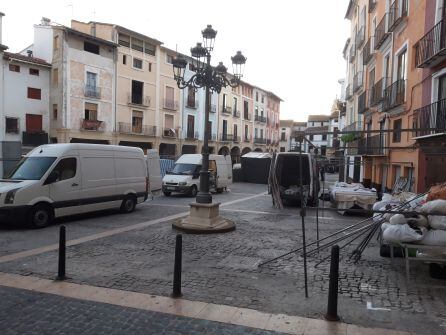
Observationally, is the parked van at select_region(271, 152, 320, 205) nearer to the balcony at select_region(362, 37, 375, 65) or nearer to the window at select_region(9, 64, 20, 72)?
the balcony at select_region(362, 37, 375, 65)

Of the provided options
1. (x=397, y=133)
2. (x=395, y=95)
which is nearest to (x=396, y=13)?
(x=395, y=95)

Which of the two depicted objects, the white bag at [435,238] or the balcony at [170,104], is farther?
the balcony at [170,104]

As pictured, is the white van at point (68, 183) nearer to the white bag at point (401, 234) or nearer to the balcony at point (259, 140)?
the white bag at point (401, 234)

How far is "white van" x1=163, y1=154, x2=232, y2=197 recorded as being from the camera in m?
18.4

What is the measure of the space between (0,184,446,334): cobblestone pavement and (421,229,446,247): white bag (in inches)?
24.2

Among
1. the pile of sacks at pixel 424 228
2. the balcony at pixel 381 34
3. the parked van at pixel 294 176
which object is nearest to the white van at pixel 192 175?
the parked van at pixel 294 176

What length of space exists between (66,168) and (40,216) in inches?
58.8

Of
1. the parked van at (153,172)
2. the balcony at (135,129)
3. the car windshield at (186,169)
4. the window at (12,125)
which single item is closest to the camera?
the parked van at (153,172)

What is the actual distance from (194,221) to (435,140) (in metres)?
6.01

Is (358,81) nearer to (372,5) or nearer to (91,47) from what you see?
(372,5)

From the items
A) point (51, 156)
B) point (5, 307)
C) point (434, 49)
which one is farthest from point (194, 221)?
point (434, 49)

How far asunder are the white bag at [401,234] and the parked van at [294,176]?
8.17 m

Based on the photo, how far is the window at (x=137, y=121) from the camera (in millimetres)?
35713

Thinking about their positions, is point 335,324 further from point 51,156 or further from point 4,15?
point 4,15
